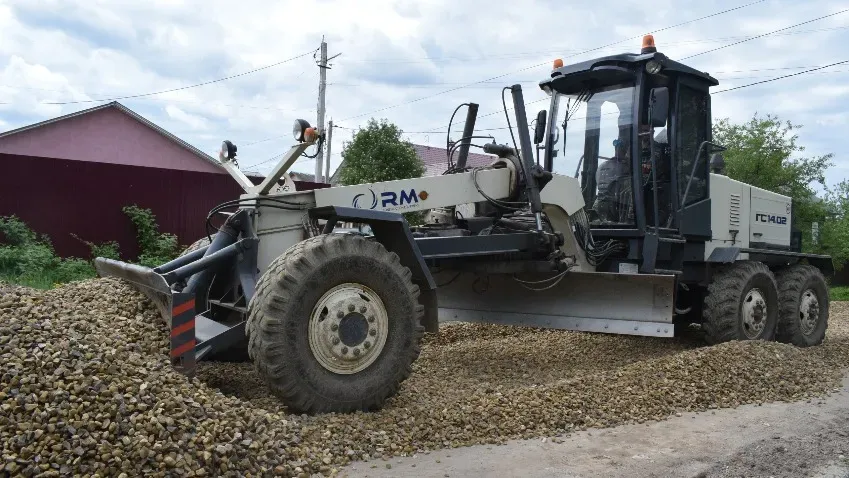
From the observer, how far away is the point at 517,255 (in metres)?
6.67

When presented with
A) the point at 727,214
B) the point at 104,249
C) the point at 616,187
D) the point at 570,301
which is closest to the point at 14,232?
the point at 104,249

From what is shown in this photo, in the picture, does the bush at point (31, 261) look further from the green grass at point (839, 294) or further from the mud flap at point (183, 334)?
the green grass at point (839, 294)

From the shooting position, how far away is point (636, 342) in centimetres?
861

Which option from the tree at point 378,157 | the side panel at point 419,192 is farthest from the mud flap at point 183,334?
the tree at point 378,157

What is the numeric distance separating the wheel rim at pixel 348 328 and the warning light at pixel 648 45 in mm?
4261

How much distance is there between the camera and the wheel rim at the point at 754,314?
311 inches

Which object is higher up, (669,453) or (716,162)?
(716,162)

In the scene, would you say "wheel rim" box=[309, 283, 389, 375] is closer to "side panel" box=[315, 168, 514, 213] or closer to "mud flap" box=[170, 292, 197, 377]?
"mud flap" box=[170, 292, 197, 377]

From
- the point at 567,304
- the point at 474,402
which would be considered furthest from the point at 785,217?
the point at 474,402

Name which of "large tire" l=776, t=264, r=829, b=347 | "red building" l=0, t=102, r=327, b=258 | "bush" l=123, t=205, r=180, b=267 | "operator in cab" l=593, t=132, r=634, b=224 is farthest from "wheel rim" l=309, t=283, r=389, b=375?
"red building" l=0, t=102, r=327, b=258

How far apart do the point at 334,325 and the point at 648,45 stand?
184 inches

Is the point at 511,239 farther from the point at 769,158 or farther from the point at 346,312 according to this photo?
the point at 769,158

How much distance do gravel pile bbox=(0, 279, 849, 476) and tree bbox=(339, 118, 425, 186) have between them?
46.8 feet

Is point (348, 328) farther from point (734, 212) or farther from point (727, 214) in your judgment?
point (734, 212)
